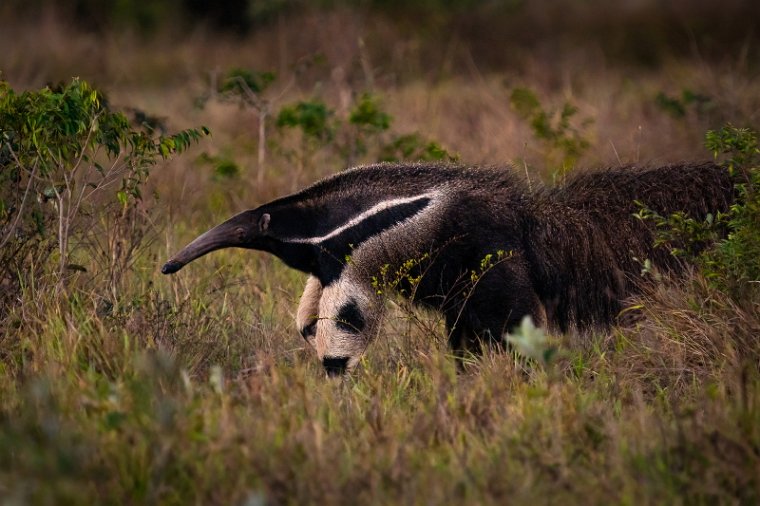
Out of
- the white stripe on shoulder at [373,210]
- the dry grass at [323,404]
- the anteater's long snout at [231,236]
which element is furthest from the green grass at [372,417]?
the white stripe on shoulder at [373,210]

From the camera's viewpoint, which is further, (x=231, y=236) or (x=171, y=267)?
(x=231, y=236)

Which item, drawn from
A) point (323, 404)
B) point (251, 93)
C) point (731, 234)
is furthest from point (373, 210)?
point (251, 93)

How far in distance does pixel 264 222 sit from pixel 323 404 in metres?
1.57

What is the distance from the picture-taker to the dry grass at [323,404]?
12.7 feet

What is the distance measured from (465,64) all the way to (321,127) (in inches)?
337

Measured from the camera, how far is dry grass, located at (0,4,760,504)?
12.7 ft

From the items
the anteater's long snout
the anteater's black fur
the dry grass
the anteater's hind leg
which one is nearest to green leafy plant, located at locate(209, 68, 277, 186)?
the dry grass

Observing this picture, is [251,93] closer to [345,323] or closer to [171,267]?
[171,267]

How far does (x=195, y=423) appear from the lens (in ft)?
13.4

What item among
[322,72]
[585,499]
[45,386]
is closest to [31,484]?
[45,386]

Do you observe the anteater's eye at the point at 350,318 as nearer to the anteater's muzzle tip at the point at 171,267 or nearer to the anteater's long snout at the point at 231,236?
the anteater's long snout at the point at 231,236

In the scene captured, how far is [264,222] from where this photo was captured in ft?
20.3

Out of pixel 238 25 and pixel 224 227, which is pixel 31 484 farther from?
pixel 238 25

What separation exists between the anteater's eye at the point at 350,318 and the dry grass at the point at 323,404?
0.19m
